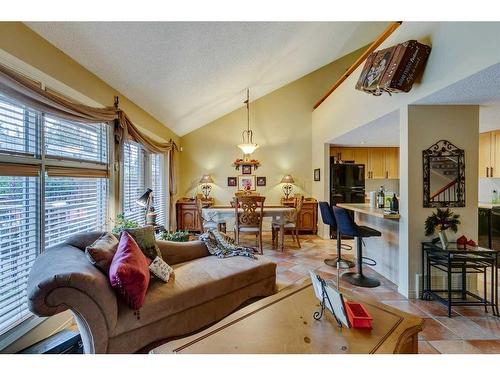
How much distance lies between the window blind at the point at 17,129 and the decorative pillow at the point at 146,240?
3.15 ft

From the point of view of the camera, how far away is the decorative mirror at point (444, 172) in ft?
8.98

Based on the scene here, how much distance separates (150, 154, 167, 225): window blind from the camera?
502cm

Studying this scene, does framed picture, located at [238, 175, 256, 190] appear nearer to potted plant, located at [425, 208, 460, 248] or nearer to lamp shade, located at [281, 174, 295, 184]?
lamp shade, located at [281, 174, 295, 184]

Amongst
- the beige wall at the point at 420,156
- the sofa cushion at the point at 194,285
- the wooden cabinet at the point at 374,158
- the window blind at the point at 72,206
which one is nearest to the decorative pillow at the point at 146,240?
the sofa cushion at the point at 194,285

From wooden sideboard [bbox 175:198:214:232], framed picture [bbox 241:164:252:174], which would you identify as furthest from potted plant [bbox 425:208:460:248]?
wooden sideboard [bbox 175:198:214:232]

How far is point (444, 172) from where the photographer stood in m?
2.73

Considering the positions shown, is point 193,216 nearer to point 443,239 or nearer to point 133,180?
point 133,180

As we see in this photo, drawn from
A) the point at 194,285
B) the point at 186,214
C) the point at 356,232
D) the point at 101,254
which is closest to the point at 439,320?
the point at 356,232

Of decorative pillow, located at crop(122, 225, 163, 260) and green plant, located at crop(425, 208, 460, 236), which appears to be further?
green plant, located at crop(425, 208, 460, 236)

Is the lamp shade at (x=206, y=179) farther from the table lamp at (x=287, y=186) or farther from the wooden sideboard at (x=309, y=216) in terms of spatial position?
the wooden sideboard at (x=309, y=216)

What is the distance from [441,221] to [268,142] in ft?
14.1

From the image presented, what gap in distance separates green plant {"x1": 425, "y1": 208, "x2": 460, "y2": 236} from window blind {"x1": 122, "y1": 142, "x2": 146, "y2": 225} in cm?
368
